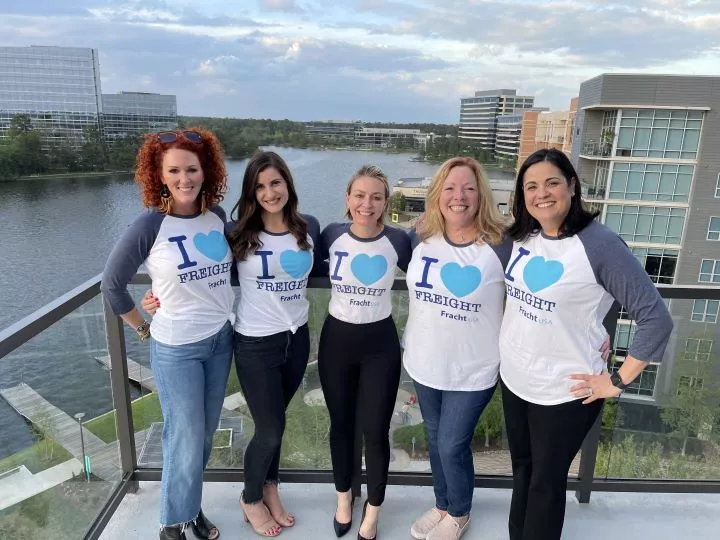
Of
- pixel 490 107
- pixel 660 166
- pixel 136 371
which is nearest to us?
pixel 136 371

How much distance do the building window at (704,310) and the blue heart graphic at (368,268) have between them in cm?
137

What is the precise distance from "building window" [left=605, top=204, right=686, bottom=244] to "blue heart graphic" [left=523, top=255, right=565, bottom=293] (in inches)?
895

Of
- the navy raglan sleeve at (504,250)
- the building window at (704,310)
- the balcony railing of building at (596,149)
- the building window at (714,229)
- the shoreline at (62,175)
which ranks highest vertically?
the balcony railing of building at (596,149)

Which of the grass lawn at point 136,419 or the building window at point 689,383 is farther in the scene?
the building window at point 689,383

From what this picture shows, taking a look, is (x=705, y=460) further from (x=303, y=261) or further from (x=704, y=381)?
(x=303, y=261)

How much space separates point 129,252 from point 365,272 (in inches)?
33.1

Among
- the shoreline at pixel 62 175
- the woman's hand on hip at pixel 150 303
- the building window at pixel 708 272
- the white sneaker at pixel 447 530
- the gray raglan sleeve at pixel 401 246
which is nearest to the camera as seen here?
the woman's hand on hip at pixel 150 303

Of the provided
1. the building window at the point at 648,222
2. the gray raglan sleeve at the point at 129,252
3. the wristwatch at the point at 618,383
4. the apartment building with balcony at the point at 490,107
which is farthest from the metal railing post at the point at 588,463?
the apartment building with balcony at the point at 490,107

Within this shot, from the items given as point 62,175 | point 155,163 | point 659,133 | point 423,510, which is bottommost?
point 62,175

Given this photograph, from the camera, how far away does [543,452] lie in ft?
5.35

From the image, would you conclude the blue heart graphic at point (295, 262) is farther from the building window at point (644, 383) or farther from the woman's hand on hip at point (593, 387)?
the building window at point (644, 383)

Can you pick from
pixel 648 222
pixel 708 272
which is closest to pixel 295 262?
pixel 648 222

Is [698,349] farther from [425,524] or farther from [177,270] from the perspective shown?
[177,270]

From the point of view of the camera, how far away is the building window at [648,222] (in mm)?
22094
